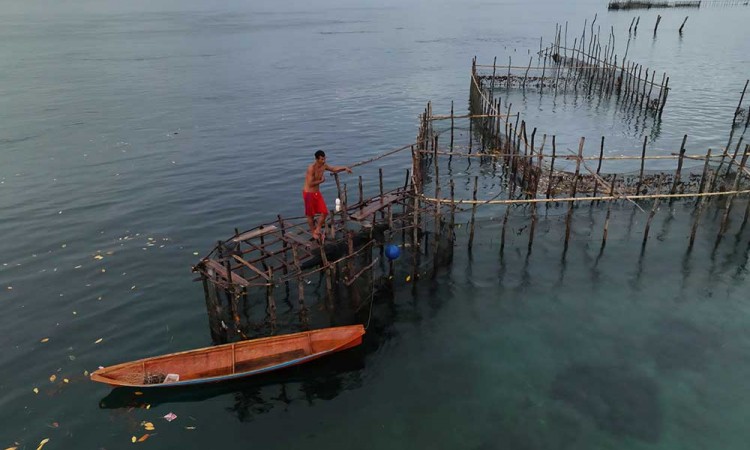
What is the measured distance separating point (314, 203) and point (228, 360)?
5.55 meters

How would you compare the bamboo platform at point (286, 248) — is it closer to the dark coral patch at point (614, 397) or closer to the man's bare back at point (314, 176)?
the man's bare back at point (314, 176)

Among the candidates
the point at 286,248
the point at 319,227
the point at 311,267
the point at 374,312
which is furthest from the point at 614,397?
the point at 286,248

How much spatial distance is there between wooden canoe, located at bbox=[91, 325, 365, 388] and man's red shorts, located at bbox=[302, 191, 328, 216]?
13.2 ft

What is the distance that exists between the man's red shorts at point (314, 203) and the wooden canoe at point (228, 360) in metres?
4.01

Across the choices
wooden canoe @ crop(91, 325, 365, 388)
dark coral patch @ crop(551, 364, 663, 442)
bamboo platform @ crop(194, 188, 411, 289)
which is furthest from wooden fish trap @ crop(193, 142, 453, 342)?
dark coral patch @ crop(551, 364, 663, 442)

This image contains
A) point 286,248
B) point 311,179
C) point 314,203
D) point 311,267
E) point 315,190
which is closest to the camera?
point 311,179

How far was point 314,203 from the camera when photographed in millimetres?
16031

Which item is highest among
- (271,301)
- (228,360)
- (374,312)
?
(271,301)

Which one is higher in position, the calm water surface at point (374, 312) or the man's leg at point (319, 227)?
the man's leg at point (319, 227)

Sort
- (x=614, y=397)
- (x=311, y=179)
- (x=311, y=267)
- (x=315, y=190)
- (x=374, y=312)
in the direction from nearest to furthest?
1. (x=614, y=397)
2. (x=311, y=179)
3. (x=315, y=190)
4. (x=374, y=312)
5. (x=311, y=267)

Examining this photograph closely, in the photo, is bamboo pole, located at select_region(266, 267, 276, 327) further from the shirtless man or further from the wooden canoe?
the shirtless man

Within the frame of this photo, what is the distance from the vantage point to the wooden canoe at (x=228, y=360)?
43.2 ft

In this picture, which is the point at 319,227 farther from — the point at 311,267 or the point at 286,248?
the point at 311,267

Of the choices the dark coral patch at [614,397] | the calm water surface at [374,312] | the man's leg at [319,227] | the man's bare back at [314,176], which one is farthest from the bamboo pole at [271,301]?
the dark coral patch at [614,397]
